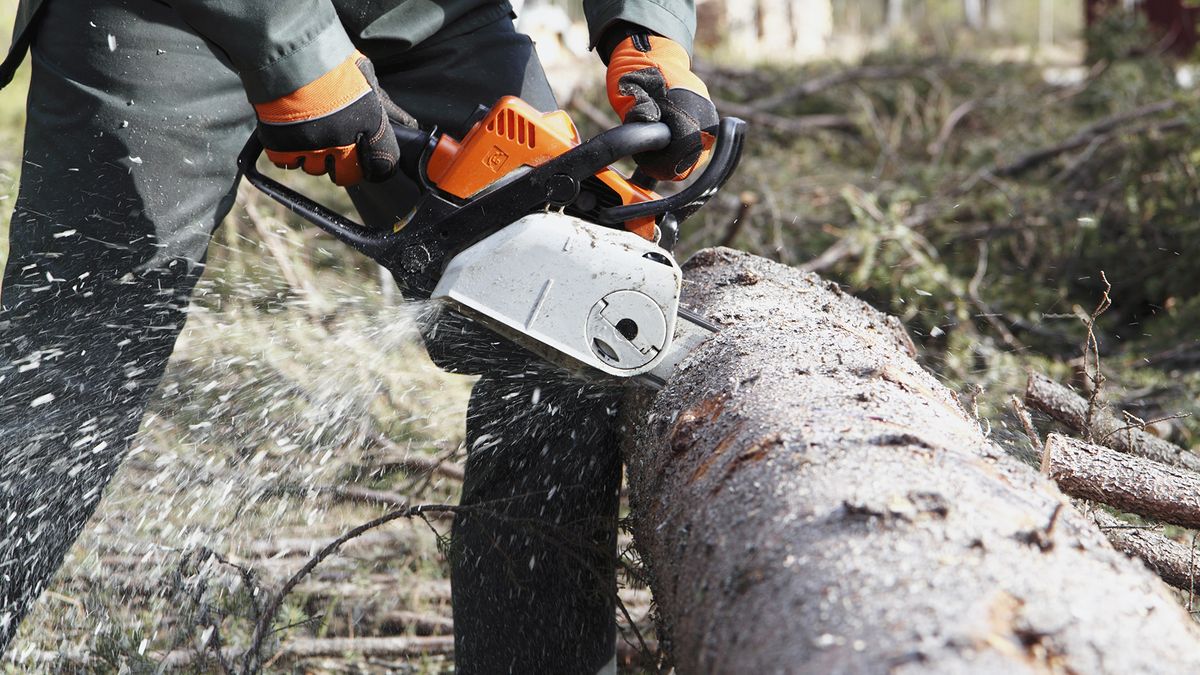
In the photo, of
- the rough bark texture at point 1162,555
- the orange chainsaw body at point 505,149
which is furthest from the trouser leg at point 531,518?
the rough bark texture at point 1162,555

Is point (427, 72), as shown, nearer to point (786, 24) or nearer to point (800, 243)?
point (800, 243)

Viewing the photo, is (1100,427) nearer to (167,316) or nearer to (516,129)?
(516,129)

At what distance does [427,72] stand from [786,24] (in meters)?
14.5

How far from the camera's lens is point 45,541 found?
2.19 m

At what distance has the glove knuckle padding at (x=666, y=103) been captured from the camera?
1973mm

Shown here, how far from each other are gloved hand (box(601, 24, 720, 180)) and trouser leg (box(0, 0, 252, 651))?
0.95 m

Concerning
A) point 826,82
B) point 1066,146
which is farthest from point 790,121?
point 1066,146

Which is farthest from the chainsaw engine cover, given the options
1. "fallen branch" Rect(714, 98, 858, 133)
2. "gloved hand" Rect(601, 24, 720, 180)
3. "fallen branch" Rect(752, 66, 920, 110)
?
"fallen branch" Rect(752, 66, 920, 110)

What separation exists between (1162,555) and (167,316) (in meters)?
2.22

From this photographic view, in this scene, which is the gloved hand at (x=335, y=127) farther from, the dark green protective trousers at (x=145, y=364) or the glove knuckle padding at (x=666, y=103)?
the glove knuckle padding at (x=666, y=103)

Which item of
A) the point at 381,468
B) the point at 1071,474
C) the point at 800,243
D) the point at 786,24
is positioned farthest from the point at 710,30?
the point at 1071,474

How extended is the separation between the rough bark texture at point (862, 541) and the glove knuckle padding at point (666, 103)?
0.45 metres

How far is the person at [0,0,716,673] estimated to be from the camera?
2146mm

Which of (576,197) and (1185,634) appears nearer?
(1185,634)
